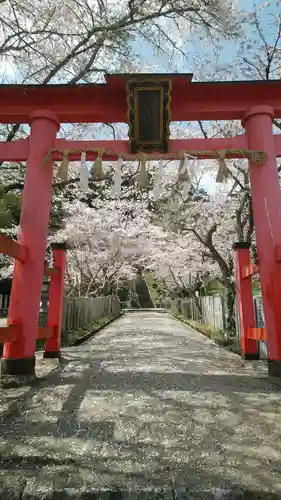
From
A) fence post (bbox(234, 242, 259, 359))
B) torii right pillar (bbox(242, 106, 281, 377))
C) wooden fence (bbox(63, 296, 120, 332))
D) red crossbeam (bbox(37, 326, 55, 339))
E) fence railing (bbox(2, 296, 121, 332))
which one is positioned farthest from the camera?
wooden fence (bbox(63, 296, 120, 332))

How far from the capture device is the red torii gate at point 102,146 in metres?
4.94

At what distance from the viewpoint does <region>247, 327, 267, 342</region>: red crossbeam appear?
5.59m

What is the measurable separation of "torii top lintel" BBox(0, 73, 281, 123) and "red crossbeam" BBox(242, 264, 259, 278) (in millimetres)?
2640

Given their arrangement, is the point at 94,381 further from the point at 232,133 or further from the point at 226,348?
the point at 232,133

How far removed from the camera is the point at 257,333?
5922 mm

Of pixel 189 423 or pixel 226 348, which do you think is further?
pixel 226 348

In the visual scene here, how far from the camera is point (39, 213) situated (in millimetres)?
5250

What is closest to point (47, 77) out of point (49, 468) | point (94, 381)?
point (94, 381)

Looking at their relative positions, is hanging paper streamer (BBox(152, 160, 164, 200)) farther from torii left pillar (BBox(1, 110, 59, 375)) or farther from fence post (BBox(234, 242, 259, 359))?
fence post (BBox(234, 242, 259, 359))

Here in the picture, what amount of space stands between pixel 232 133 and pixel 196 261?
35.7ft

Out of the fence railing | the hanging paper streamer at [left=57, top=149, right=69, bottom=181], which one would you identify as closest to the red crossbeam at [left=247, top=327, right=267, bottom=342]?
the hanging paper streamer at [left=57, top=149, right=69, bottom=181]

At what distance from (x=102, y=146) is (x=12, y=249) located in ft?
7.77

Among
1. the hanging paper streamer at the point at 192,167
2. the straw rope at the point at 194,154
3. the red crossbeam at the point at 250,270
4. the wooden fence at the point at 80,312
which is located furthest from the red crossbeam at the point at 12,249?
the wooden fence at the point at 80,312

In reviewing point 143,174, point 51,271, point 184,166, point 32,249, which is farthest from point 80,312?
point 184,166
